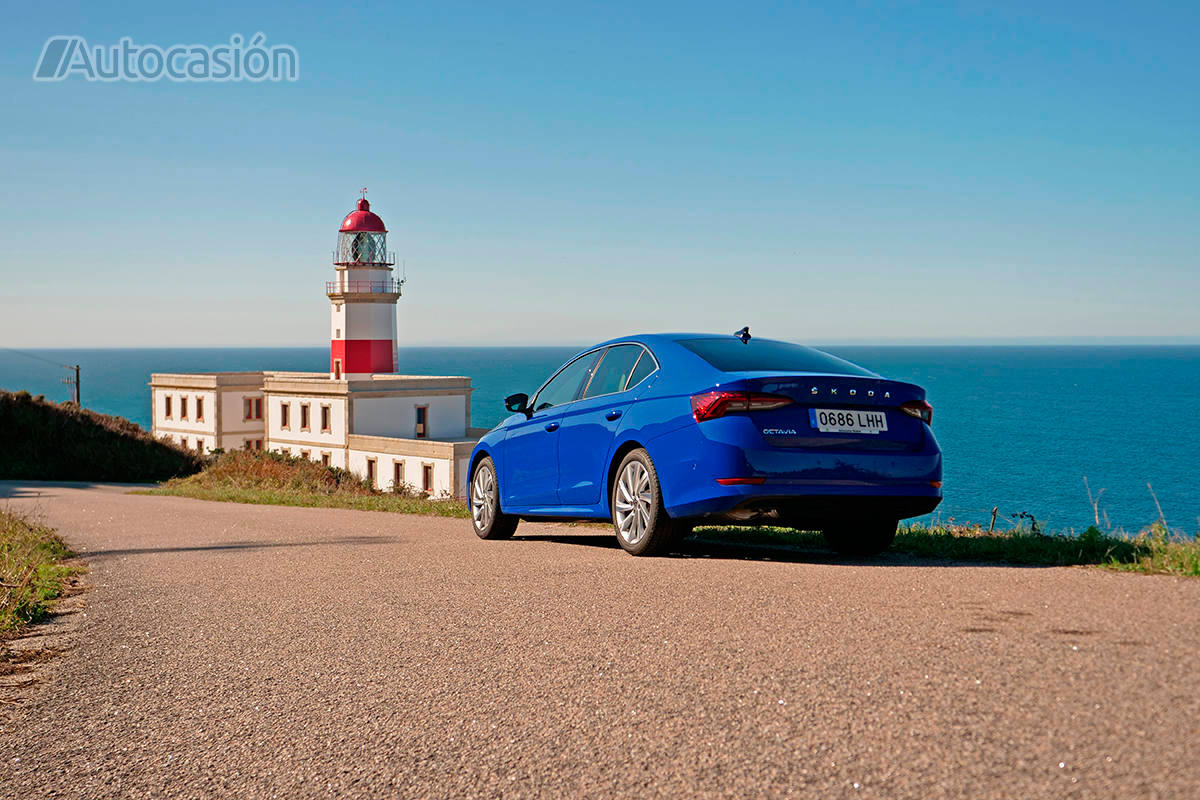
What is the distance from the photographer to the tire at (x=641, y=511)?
24.7 feet

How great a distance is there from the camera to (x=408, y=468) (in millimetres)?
48781

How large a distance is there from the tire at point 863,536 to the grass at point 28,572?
525cm

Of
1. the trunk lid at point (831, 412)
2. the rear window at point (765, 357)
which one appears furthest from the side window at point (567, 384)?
the trunk lid at point (831, 412)

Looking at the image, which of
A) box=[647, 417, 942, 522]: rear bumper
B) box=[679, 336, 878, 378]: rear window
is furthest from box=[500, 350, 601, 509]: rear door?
box=[647, 417, 942, 522]: rear bumper

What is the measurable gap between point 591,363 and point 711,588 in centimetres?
342

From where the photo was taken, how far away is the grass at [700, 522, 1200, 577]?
6.34 meters

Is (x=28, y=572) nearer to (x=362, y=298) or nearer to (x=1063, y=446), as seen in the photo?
(x=362, y=298)

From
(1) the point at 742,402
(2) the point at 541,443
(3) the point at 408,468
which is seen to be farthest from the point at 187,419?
(1) the point at 742,402

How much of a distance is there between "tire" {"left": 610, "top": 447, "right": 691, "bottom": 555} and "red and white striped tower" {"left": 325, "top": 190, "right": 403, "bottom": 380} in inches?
2108

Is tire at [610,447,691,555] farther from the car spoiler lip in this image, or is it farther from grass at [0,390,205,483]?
grass at [0,390,205,483]

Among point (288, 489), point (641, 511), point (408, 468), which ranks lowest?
point (408, 468)

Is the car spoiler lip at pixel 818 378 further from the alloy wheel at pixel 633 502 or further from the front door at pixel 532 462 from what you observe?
the front door at pixel 532 462

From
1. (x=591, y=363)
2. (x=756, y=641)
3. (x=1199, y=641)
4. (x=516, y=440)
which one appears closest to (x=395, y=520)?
(x=516, y=440)

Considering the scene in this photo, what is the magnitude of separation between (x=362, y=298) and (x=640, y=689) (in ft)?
→ 191
